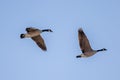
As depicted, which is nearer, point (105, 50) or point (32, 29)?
point (32, 29)

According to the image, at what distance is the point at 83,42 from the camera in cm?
3525

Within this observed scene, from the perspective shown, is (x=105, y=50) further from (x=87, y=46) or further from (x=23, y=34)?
(x=23, y=34)

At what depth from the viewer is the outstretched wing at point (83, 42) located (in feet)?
115

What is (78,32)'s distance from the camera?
115 feet

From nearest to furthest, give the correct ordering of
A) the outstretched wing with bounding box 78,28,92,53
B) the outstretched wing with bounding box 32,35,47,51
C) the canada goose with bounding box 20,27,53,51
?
1. the canada goose with bounding box 20,27,53,51
2. the outstretched wing with bounding box 78,28,92,53
3. the outstretched wing with bounding box 32,35,47,51

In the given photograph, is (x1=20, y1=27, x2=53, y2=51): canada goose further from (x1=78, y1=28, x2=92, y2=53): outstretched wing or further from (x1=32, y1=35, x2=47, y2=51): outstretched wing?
(x1=78, y1=28, x2=92, y2=53): outstretched wing

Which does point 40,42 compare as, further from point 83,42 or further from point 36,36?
point 83,42

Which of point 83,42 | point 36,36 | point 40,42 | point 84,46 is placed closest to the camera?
point 83,42

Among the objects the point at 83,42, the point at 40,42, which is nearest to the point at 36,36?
the point at 40,42

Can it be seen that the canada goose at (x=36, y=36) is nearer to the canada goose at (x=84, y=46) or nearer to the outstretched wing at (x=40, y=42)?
the outstretched wing at (x=40, y=42)

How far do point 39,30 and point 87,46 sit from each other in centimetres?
319

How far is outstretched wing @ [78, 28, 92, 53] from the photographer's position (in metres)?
35.0

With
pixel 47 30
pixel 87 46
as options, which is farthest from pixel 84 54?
pixel 47 30

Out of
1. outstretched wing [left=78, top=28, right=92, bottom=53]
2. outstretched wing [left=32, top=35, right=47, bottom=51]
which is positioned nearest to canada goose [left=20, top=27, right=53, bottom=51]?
outstretched wing [left=32, top=35, right=47, bottom=51]
